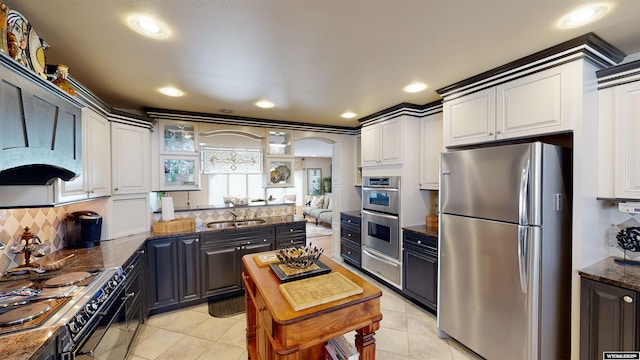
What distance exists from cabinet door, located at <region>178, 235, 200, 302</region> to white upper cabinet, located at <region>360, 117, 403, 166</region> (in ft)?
8.26

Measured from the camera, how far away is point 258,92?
261 centimetres

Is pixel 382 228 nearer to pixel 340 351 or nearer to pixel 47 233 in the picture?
pixel 340 351

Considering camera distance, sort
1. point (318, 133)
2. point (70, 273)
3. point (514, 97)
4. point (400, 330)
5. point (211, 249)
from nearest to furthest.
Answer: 1. point (70, 273)
2. point (514, 97)
3. point (400, 330)
4. point (211, 249)
5. point (318, 133)

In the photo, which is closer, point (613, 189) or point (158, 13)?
point (158, 13)

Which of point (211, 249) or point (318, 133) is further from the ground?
point (318, 133)

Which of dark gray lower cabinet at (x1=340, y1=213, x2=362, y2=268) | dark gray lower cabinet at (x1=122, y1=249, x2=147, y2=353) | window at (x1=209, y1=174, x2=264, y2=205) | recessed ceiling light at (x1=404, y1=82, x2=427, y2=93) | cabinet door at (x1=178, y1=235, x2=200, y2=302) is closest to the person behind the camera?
dark gray lower cabinet at (x1=122, y1=249, x2=147, y2=353)

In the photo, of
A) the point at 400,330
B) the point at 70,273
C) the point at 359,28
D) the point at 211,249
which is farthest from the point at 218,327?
the point at 359,28

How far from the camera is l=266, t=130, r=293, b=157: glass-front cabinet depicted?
12.8 feet

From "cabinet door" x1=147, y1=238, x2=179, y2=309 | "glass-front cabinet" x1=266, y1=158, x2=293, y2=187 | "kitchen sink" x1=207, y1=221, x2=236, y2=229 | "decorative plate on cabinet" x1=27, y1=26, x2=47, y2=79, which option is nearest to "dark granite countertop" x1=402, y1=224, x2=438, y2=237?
"glass-front cabinet" x1=266, y1=158, x2=293, y2=187

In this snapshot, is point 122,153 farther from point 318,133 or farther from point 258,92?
point 318,133

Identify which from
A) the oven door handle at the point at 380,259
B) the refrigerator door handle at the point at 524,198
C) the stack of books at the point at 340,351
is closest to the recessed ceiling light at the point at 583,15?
the refrigerator door handle at the point at 524,198

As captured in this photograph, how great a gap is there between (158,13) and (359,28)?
3.64 feet

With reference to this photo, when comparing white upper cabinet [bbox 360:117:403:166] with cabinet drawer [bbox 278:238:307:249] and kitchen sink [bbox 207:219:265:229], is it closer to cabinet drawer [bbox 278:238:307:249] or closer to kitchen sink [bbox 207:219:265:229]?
cabinet drawer [bbox 278:238:307:249]

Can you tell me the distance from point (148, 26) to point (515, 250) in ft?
9.04
